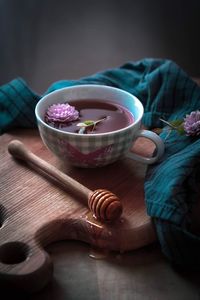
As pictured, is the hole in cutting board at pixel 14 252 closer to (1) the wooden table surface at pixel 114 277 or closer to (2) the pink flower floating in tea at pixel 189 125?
(1) the wooden table surface at pixel 114 277

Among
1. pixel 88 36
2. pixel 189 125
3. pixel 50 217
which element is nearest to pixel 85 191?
pixel 50 217

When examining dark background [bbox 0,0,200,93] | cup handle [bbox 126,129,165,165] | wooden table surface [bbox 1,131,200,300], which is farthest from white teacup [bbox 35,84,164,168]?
dark background [bbox 0,0,200,93]

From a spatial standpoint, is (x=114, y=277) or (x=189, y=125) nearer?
(x=114, y=277)

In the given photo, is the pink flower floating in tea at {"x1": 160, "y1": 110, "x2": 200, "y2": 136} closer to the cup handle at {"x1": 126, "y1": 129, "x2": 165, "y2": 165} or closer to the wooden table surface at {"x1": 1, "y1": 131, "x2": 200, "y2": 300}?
the cup handle at {"x1": 126, "y1": 129, "x2": 165, "y2": 165}

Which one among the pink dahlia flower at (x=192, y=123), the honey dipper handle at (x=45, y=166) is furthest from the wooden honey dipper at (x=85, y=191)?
the pink dahlia flower at (x=192, y=123)

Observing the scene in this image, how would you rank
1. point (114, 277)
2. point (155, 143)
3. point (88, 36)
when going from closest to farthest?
point (114, 277)
point (155, 143)
point (88, 36)

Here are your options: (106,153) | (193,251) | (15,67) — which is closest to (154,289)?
(193,251)

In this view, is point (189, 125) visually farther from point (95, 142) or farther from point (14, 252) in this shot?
point (14, 252)
